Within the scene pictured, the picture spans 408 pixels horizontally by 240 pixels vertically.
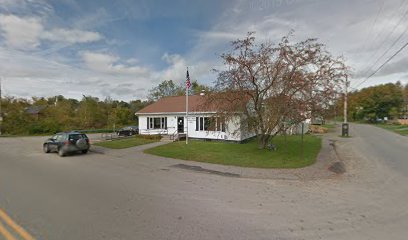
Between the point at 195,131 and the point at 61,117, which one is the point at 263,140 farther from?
the point at 61,117

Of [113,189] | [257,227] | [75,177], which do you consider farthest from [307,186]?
[75,177]

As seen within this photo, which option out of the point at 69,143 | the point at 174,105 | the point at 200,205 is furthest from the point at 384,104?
the point at 200,205

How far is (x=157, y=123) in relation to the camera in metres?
25.6

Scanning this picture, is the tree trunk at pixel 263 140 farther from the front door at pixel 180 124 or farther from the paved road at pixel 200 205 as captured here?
the front door at pixel 180 124

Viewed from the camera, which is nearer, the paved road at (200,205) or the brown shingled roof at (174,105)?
the paved road at (200,205)

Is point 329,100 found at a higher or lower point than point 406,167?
higher

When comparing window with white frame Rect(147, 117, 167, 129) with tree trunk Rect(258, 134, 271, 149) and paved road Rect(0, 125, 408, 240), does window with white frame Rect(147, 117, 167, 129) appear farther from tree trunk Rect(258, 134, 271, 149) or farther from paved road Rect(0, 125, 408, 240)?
paved road Rect(0, 125, 408, 240)

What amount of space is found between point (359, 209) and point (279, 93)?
9.07 metres

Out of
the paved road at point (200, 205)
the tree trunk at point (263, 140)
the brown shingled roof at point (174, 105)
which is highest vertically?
the brown shingled roof at point (174, 105)

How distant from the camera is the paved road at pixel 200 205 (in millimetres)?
4371

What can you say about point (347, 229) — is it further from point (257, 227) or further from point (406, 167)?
point (406, 167)

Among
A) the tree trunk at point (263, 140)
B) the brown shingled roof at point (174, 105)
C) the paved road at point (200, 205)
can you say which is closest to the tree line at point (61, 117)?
the brown shingled roof at point (174, 105)

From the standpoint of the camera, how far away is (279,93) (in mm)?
13836

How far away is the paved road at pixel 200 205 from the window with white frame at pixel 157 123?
15.5m
